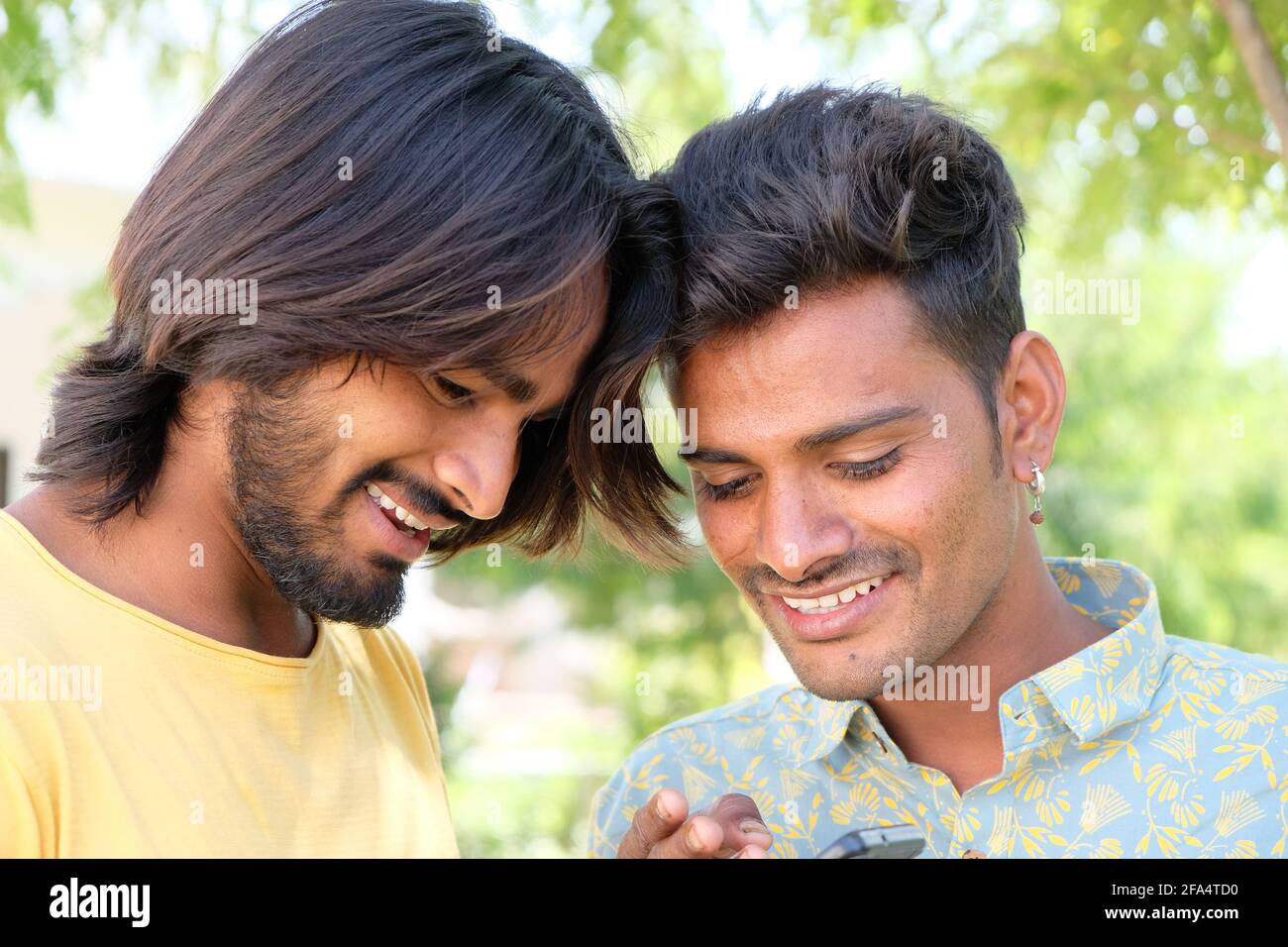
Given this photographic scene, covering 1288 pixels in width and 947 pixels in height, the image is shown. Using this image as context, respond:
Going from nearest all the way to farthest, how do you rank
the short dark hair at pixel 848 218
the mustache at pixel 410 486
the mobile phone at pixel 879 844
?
the mobile phone at pixel 879 844
the mustache at pixel 410 486
the short dark hair at pixel 848 218

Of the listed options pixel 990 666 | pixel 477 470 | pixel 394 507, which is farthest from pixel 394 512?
pixel 990 666

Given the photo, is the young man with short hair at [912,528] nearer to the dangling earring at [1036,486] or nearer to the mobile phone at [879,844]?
the dangling earring at [1036,486]

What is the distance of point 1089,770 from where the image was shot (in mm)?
2447

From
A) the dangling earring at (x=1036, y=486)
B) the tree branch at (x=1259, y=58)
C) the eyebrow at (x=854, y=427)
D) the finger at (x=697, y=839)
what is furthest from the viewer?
the tree branch at (x=1259, y=58)

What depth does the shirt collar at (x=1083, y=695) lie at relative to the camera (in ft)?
8.00

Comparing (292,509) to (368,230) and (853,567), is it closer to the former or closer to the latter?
(368,230)

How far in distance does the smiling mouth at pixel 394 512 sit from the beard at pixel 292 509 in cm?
4

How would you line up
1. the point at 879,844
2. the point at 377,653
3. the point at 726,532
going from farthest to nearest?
1. the point at 377,653
2. the point at 726,532
3. the point at 879,844

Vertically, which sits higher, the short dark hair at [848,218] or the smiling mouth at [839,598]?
the short dark hair at [848,218]

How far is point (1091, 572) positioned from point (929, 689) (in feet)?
1.83

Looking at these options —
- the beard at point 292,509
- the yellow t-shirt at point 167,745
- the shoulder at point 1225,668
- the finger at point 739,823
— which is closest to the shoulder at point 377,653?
the yellow t-shirt at point 167,745

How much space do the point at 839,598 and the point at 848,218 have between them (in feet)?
2.33

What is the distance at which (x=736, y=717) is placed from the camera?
9.57 feet
